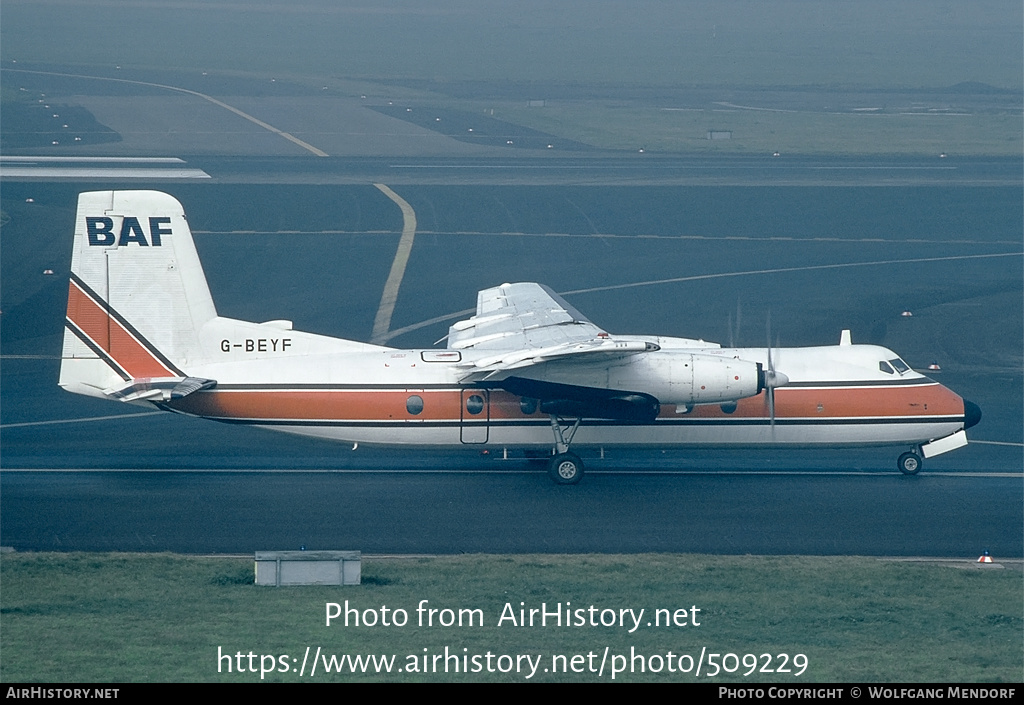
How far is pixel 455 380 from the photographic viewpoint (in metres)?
30.0

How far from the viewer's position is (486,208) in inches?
2499

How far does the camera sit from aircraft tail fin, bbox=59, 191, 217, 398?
94.3ft

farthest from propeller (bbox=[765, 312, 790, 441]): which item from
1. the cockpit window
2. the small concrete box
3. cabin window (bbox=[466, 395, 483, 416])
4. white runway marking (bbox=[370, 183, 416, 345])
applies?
white runway marking (bbox=[370, 183, 416, 345])

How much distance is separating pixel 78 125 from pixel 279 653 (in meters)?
78.5

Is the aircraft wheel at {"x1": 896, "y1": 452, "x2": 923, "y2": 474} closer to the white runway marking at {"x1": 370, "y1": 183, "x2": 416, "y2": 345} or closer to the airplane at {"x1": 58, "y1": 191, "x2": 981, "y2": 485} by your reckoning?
the airplane at {"x1": 58, "y1": 191, "x2": 981, "y2": 485}

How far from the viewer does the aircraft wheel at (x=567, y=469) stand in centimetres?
3012

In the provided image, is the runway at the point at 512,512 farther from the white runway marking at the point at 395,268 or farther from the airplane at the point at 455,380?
the white runway marking at the point at 395,268

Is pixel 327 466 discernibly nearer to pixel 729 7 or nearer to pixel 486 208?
pixel 486 208

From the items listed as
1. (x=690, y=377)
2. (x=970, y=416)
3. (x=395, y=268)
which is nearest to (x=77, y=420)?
(x=690, y=377)

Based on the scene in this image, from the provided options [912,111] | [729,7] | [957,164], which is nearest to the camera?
[957,164]

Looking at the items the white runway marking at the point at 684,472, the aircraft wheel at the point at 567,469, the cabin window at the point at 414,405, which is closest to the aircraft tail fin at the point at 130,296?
the white runway marking at the point at 684,472

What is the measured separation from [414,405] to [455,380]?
1117mm

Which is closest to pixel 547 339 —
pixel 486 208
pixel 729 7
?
pixel 486 208

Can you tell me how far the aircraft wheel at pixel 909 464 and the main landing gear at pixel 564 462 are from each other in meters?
7.95
